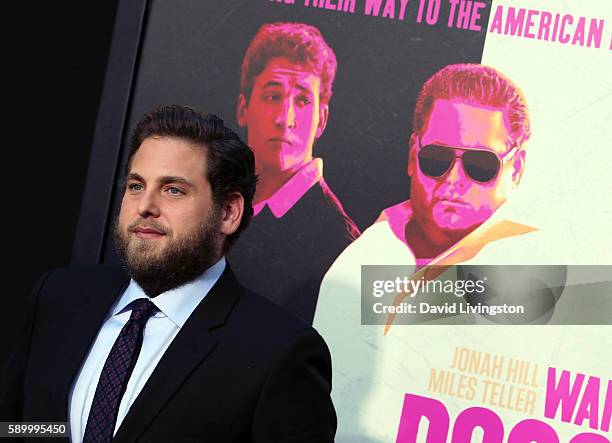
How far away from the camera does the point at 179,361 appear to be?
213 cm

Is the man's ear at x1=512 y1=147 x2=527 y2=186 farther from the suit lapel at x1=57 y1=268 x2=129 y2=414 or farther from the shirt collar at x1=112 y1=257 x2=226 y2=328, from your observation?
the suit lapel at x1=57 y1=268 x2=129 y2=414

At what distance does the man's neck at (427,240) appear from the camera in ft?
8.44

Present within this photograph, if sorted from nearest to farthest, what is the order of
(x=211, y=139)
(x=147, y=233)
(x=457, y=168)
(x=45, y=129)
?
(x=147, y=233) → (x=211, y=139) → (x=457, y=168) → (x=45, y=129)

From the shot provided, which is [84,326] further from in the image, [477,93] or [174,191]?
[477,93]

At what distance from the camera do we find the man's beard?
2.21 metres

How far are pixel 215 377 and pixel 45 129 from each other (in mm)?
1472

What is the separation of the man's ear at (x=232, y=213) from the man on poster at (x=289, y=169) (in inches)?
12.8

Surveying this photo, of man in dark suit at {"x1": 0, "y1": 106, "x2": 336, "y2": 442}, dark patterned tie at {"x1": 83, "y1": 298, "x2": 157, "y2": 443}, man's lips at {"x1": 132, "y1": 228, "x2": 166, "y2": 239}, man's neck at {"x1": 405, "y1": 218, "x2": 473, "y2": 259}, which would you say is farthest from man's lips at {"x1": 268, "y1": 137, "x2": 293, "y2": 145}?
dark patterned tie at {"x1": 83, "y1": 298, "x2": 157, "y2": 443}

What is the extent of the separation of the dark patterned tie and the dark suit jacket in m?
0.05

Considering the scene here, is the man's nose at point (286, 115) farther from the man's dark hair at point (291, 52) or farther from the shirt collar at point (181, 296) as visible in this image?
the shirt collar at point (181, 296)

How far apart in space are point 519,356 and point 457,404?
0.68ft

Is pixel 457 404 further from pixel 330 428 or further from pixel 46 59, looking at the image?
pixel 46 59

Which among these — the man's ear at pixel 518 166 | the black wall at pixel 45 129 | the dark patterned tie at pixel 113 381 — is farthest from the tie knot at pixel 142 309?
the black wall at pixel 45 129

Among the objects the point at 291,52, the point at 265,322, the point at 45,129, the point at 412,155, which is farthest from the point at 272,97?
the point at 45,129
